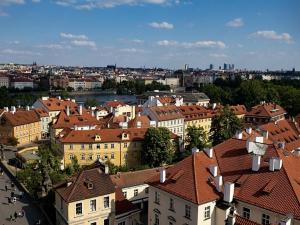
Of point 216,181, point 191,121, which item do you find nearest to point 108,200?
point 216,181

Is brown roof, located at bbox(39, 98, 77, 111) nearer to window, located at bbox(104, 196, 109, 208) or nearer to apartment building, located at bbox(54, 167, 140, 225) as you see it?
apartment building, located at bbox(54, 167, 140, 225)

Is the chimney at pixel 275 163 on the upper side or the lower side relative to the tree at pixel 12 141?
upper

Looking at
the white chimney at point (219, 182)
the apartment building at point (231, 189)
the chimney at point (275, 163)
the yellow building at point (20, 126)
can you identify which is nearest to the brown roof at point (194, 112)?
the yellow building at point (20, 126)

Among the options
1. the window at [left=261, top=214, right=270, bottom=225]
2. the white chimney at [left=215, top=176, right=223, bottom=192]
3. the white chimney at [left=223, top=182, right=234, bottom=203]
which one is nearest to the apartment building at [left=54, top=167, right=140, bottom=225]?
the white chimney at [left=215, top=176, right=223, bottom=192]

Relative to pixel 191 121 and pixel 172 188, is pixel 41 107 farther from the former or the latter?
pixel 172 188

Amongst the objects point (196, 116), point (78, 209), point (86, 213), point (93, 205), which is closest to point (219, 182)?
point (93, 205)

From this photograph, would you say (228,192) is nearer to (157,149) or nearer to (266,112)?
(157,149)

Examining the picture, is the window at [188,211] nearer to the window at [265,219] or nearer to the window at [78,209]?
the window at [265,219]
